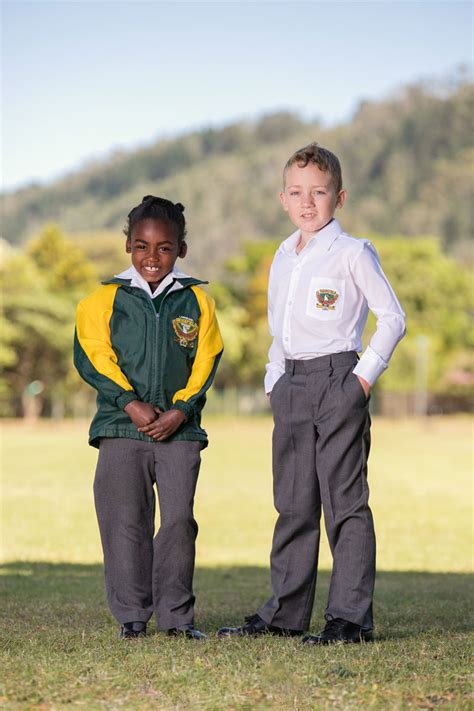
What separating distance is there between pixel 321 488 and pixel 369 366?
574mm

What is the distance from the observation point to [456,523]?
53.1 feet

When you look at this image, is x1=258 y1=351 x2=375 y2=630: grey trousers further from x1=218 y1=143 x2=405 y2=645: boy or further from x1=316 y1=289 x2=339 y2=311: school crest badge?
x1=316 y1=289 x2=339 y2=311: school crest badge

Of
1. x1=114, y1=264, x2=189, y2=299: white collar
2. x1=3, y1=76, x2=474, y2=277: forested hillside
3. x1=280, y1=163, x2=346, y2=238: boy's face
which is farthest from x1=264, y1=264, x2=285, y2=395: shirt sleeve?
x1=3, y1=76, x2=474, y2=277: forested hillside

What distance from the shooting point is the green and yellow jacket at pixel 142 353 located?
5203 millimetres

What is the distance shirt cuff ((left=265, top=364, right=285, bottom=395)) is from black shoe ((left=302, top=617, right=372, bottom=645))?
103cm

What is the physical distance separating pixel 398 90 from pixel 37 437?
546ft

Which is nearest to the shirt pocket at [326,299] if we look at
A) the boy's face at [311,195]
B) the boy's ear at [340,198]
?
the boy's face at [311,195]

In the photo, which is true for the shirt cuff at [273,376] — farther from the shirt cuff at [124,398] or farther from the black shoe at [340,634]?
the black shoe at [340,634]

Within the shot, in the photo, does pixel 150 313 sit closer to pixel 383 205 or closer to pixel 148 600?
pixel 148 600

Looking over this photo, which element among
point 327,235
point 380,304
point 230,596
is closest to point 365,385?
point 380,304

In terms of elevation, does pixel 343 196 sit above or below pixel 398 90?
below

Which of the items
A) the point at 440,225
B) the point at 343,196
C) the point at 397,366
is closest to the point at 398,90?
the point at 440,225

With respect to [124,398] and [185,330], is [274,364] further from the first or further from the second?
[124,398]

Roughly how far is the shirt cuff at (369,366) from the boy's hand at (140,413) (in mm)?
893
